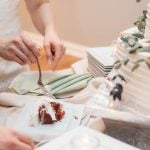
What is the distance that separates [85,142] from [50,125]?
0.22 metres

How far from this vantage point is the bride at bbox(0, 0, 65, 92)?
1.03m

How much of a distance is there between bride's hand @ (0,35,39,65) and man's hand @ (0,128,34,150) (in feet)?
1.26

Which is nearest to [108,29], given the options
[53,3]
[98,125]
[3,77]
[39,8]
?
[53,3]

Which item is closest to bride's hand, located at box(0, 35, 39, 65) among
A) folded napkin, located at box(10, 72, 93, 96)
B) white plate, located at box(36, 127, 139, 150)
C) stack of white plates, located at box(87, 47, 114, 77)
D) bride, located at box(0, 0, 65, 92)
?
bride, located at box(0, 0, 65, 92)

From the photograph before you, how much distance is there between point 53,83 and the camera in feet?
3.72

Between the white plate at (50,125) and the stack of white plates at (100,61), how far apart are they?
0.24m

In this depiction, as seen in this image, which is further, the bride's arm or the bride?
the bride's arm

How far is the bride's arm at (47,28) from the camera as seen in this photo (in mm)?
1147

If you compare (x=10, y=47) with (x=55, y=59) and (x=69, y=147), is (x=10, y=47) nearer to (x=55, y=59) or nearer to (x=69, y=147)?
(x=55, y=59)

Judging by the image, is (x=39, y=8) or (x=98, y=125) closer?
(x=98, y=125)

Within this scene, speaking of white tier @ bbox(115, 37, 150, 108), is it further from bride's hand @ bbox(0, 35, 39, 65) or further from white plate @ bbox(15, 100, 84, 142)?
bride's hand @ bbox(0, 35, 39, 65)

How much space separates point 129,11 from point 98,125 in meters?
1.76

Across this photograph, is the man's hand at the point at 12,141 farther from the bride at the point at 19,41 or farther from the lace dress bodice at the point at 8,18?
the lace dress bodice at the point at 8,18

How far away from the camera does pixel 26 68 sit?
1.45m
